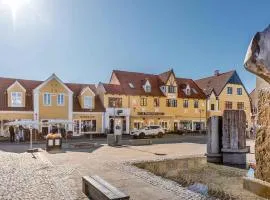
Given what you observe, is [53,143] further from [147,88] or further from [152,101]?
[147,88]

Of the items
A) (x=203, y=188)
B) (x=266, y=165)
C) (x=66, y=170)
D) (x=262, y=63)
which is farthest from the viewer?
(x=66, y=170)

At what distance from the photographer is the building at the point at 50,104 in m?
32.4

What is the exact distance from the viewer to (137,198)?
6672mm

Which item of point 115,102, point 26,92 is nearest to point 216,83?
point 115,102

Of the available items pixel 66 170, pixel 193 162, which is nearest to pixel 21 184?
pixel 66 170

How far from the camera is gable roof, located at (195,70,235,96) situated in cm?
4794

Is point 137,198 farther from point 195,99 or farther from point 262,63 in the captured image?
point 195,99

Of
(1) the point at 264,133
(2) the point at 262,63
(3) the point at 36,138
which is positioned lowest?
(3) the point at 36,138

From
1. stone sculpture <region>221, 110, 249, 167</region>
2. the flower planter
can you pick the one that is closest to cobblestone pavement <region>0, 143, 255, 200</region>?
stone sculpture <region>221, 110, 249, 167</region>

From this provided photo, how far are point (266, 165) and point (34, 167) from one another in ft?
30.4

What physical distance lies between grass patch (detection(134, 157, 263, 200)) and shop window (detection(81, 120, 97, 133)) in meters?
25.6

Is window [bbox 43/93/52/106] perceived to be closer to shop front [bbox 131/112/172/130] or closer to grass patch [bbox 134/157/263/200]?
shop front [bbox 131/112/172/130]

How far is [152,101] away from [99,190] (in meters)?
36.1

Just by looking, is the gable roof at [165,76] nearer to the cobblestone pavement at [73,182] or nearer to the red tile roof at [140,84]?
the red tile roof at [140,84]
